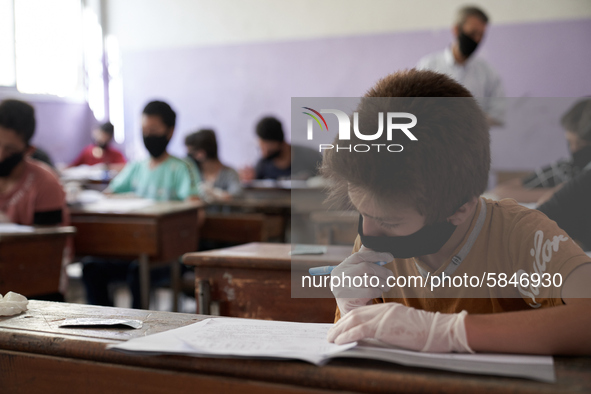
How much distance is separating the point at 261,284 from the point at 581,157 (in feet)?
4.45

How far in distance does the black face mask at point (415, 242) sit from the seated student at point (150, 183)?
2195 millimetres

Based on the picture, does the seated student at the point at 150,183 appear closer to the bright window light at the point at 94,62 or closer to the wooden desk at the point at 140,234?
the wooden desk at the point at 140,234

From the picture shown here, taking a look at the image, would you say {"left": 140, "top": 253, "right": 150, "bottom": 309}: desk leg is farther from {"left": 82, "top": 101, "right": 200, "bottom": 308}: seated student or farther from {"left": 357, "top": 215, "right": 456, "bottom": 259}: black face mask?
{"left": 357, "top": 215, "right": 456, "bottom": 259}: black face mask

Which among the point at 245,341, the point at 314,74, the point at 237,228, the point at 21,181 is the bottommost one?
the point at 237,228

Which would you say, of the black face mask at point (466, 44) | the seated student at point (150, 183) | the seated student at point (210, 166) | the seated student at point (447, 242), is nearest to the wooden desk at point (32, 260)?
the seated student at point (150, 183)

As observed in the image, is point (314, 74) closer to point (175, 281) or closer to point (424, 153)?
point (175, 281)

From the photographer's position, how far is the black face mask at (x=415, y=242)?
864mm

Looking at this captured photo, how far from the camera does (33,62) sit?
21.6 ft

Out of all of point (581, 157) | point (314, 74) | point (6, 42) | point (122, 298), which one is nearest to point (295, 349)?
point (581, 157)

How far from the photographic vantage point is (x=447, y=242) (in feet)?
2.96

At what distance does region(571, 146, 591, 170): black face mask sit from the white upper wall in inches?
161

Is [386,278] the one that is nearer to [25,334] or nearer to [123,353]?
[123,353]

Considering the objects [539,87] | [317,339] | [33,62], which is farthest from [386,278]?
[33,62]

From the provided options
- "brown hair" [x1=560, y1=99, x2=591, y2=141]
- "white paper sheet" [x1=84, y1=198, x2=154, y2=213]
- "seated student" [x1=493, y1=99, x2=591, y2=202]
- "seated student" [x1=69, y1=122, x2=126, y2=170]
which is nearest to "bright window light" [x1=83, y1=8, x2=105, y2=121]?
"seated student" [x1=69, y1=122, x2=126, y2=170]
